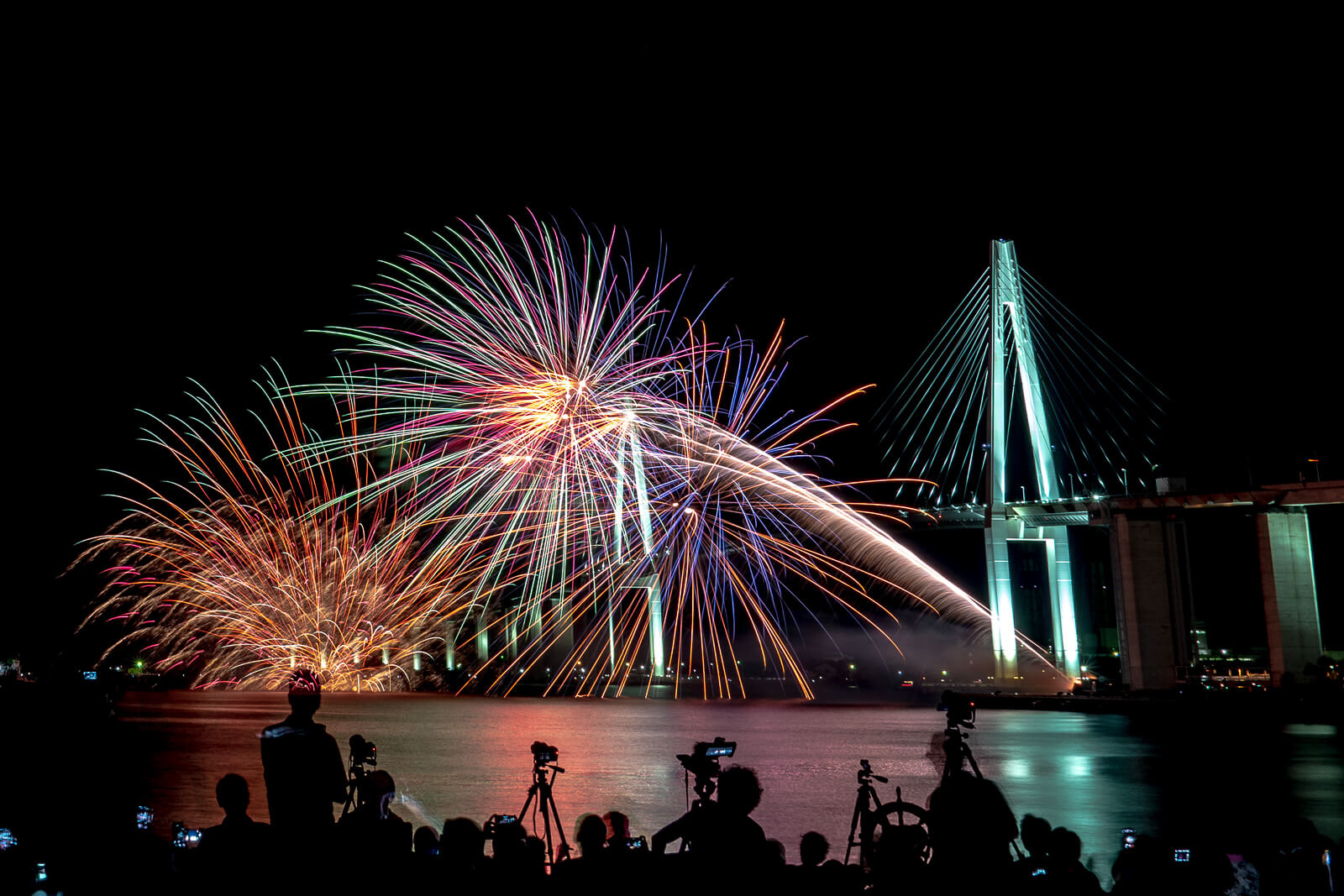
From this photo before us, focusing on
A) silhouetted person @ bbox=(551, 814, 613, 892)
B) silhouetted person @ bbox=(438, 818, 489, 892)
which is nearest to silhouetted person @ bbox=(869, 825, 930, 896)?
silhouetted person @ bbox=(551, 814, 613, 892)

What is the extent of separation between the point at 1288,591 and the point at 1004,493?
1554 cm

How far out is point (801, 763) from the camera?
2775cm

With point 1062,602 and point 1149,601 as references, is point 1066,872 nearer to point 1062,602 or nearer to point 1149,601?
point 1149,601

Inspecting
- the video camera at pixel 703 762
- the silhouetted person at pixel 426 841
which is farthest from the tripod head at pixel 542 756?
the silhouetted person at pixel 426 841

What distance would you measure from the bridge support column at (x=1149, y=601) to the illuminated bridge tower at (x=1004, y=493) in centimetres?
474

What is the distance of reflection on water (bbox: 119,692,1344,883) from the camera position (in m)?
18.2

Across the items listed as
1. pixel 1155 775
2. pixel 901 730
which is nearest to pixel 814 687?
pixel 901 730

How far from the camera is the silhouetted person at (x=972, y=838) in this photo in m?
4.68

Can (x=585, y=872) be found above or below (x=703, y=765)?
below

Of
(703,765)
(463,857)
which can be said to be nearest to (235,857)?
(463,857)

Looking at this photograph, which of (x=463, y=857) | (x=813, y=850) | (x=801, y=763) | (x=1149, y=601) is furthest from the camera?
(x=1149, y=601)

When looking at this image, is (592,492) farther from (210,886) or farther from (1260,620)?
(1260,620)

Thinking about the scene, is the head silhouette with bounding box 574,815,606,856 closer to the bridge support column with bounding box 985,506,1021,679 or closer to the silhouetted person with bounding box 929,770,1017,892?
the silhouetted person with bounding box 929,770,1017,892

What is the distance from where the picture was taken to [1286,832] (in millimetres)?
7543
